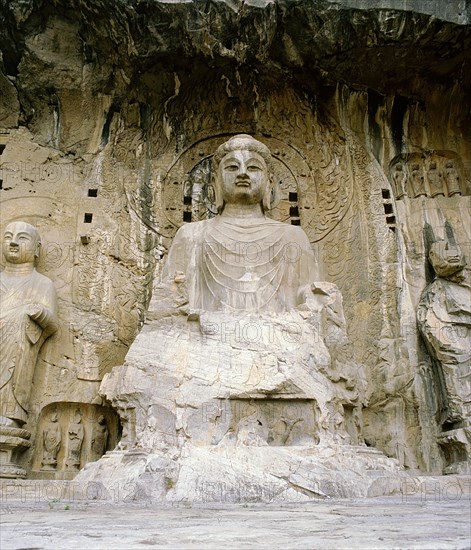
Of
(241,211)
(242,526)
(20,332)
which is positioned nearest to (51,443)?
(20,332)

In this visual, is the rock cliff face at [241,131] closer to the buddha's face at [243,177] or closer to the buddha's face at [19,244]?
the buddha's face at [19,244]

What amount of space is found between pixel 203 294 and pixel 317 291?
1145 mm

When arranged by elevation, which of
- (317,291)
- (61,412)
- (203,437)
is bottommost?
(203,437)

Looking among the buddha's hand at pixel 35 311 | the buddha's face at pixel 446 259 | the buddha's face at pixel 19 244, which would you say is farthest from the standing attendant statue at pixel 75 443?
the buddha's face at pixel 446 259

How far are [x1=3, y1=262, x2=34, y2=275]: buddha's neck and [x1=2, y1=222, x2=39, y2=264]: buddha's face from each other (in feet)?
0.12

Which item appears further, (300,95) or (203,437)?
(300,95)

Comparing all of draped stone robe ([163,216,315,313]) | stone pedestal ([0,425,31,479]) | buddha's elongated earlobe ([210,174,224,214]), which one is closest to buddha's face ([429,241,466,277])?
draped stone robe ([163,216,315,313])

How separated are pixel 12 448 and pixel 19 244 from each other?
208 centimetres

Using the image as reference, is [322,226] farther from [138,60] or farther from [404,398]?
[138,60]

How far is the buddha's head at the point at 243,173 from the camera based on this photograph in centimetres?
705

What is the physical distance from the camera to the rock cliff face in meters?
6.83

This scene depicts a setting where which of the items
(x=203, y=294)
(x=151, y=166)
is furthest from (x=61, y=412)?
(x=151, y=166)

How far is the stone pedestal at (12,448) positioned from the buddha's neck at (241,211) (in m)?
2.97

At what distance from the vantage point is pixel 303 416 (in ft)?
17.3
